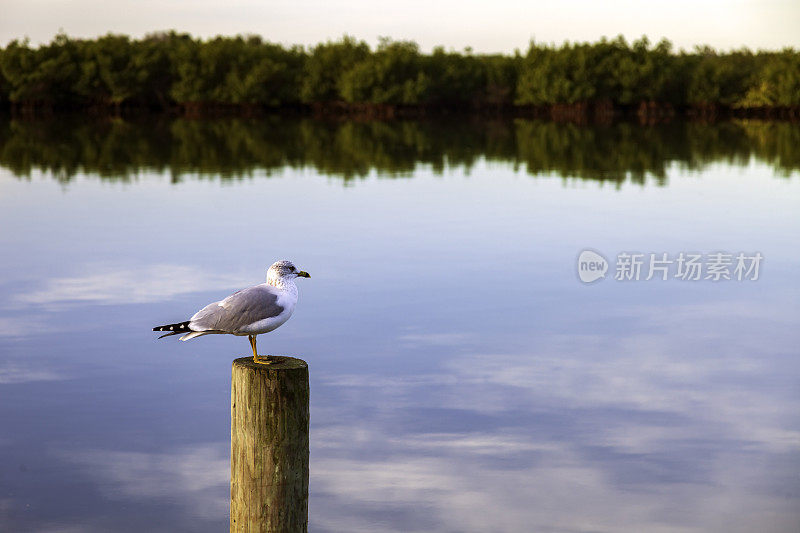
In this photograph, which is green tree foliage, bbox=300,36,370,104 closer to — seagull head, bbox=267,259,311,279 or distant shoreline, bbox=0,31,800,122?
distant shoreline, bbox=0,31,800,122

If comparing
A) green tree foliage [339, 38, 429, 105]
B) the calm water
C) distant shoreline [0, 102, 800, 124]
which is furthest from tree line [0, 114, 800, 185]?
green tree foliage [339, 38, 429, 105]

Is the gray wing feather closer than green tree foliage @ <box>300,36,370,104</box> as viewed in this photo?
Yes

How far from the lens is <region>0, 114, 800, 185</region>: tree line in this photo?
3534 cm

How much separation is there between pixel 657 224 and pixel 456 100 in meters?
75.2

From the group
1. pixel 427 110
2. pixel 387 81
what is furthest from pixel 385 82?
pixel 427 110

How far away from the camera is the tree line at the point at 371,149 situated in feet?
116

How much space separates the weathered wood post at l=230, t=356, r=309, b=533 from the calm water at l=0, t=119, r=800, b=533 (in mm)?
1919

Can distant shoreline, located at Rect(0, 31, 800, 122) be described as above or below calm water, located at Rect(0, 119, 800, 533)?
above

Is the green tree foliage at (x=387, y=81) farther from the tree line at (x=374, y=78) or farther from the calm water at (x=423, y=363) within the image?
the calm water at (x=423, y=363)

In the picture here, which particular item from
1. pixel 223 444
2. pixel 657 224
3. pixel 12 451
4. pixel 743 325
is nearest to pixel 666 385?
pixel 743 325

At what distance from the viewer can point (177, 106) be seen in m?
99.8

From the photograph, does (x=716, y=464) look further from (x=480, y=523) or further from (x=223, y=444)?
(x=223, y=444)

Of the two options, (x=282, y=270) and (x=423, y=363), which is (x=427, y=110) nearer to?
(x=423, y=363)

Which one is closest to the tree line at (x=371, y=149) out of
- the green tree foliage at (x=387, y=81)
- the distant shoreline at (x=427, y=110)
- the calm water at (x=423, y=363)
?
the calm water at (x=423, y=363)
